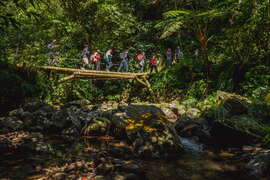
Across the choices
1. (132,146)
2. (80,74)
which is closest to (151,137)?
(132,146)

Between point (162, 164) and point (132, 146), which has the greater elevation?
point (132, 146)

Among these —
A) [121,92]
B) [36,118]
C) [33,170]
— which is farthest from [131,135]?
[121,92]

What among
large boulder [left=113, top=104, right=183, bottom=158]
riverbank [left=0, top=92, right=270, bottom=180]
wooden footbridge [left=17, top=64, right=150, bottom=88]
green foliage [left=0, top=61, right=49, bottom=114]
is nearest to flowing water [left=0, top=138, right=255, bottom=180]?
riverbank [left=0, top=92, right=270, bottom=180]

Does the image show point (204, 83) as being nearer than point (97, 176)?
No

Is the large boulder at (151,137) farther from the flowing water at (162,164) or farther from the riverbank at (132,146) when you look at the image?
the flowing water at (162,164)

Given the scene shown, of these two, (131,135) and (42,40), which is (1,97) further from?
(42,40)

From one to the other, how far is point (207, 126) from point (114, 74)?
19.7 feet

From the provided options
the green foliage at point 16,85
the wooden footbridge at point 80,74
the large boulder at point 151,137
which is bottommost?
the large boulder at point 151,137

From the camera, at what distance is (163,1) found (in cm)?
1934

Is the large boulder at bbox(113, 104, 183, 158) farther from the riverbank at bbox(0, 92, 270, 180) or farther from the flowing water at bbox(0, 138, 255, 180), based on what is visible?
the flowing water at bbox(0, 138, 255, 180)

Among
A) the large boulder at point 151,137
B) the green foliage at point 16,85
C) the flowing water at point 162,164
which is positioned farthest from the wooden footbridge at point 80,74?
the flowing water at point 162,164

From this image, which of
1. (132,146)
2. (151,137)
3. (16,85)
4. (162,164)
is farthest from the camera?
(16,85)

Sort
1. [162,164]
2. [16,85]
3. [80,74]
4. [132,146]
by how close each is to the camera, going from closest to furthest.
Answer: [162,164], [132,146], [16,85], [80,74]

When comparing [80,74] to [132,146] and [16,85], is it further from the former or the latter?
[132,146]
